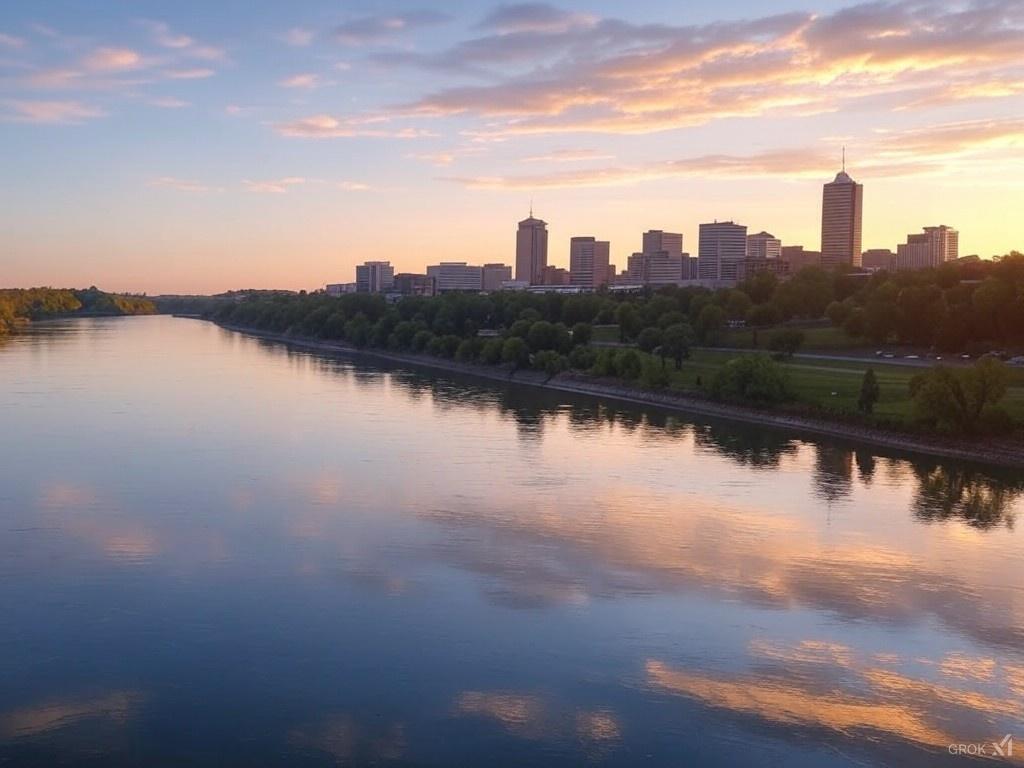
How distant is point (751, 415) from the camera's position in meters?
37.2

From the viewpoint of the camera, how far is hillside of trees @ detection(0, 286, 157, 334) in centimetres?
9799

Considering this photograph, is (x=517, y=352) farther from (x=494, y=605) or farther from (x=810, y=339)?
(x=494, y=605)

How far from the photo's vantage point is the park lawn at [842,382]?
109ft

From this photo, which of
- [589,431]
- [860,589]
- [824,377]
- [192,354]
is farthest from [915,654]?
[192,354]

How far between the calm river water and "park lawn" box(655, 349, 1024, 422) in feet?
16.3

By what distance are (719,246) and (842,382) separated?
129748mm

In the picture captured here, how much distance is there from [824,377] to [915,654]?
28.6 meters

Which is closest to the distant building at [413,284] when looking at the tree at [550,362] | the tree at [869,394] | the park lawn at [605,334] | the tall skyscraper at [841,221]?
the tall skyscraper at [841,221]

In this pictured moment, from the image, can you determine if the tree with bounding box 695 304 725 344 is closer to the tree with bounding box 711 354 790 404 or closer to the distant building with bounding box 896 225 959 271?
the tree with bounding box 711 354 790 404

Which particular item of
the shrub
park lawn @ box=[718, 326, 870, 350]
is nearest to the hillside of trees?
the shrub

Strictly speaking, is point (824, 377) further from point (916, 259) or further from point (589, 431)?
point (916, 259)

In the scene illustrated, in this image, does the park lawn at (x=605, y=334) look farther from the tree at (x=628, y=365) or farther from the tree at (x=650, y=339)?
the tree at (x=628, y=365)

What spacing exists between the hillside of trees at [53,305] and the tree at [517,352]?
5479cm

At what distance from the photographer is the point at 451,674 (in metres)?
12.3
